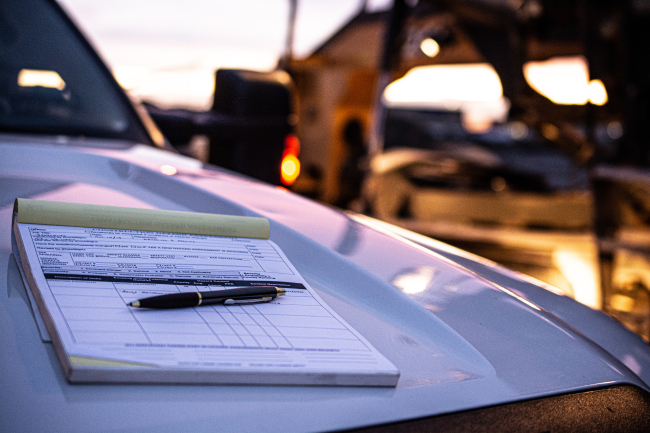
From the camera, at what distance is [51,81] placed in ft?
4.66

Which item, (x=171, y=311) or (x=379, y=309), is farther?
(x=379, y=309)

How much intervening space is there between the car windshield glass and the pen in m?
0.97

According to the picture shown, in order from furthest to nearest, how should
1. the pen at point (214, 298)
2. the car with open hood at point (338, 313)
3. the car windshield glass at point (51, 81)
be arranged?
the car windshield glass at point (51, 81), the pen at point (214, 298), the car with open hood at point (338, 313)

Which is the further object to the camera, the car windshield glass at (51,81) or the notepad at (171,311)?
the car windshield glass at (51,81)

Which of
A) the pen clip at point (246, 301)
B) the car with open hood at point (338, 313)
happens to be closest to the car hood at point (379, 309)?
the car with open hood at point (338, 313)

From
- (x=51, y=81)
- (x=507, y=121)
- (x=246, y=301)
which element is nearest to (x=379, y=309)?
(x=246, y=301)

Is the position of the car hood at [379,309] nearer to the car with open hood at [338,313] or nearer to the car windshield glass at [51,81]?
the car with open hood at [338,313]

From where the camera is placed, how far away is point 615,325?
0.90 metres

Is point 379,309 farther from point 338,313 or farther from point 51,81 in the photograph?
point 51,81

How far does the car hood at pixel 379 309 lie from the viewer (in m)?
0.51

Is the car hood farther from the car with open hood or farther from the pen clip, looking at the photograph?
the pen clip

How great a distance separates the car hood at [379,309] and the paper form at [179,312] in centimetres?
3

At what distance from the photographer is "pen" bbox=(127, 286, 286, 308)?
58 centimetres

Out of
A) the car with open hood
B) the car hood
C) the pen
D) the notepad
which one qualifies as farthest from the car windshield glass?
the pen
